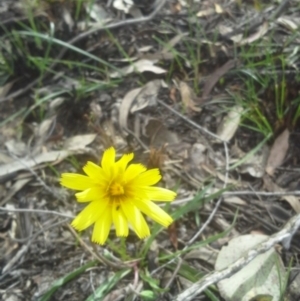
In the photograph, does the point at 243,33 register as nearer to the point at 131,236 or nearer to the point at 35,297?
the point at 131,236

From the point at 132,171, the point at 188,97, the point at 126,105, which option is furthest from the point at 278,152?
the point at 132,171

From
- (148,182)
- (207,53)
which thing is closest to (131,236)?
(148,182)

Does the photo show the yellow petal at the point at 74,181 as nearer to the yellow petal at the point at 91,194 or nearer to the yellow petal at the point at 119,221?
the yellow petal at the point at 91,194

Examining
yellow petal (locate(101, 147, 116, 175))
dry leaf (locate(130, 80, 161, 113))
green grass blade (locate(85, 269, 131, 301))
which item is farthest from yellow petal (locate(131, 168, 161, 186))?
dry leaf (locate(130, 80, 161, 113))

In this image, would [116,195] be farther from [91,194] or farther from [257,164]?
[257,164]

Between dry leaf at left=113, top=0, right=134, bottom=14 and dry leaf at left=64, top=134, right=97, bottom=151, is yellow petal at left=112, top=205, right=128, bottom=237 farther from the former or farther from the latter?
dry leaf at left=113, top=0, right=134, bottom=14

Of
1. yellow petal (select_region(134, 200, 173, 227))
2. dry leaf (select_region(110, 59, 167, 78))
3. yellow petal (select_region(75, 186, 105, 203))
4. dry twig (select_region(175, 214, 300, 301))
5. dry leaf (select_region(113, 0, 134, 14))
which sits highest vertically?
yellow petal (select_region(75, 186, 105, 203))

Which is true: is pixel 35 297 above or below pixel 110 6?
below
